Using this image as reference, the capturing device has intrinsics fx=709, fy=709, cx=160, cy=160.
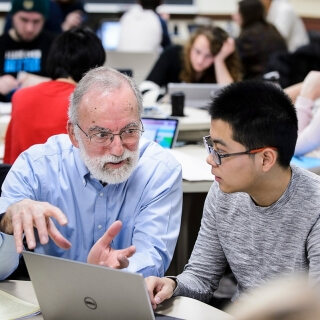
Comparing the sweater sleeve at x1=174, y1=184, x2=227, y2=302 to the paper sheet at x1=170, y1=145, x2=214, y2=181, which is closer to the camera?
the sweater sleeve at x1=174, y1=184, x2=227, y2=302

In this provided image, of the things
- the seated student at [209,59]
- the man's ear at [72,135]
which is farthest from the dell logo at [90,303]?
the seated student at [209,59]

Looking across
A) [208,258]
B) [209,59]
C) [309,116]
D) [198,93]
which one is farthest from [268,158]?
[209,59]

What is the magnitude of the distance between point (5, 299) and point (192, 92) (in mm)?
2865

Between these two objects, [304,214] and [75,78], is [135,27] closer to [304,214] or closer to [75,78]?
[75,78]

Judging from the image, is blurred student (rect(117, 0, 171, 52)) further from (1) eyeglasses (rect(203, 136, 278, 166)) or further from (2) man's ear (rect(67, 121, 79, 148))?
(1) eyeglasses (rect(203, 136, 278, 166))

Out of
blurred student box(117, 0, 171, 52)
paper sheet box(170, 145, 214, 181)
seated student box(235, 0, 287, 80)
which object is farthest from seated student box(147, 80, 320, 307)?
blurred student box(117, 0, 171, 52)

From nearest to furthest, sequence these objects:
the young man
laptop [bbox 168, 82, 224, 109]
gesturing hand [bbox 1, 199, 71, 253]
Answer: gesturing hand [bbox 1, 199, 71, 253], laptop [bbox 168, 82, 224, 109], the young man

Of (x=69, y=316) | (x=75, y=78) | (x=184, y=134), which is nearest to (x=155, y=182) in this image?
(x=69, y=316)

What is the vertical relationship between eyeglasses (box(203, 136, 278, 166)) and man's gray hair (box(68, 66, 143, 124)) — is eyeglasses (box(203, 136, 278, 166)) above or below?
below

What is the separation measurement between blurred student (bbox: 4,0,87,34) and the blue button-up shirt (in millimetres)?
5133

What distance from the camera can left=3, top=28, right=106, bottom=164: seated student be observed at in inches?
133

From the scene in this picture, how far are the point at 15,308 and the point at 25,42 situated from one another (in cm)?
382

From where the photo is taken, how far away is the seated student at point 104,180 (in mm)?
2053

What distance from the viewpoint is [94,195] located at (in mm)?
2152
